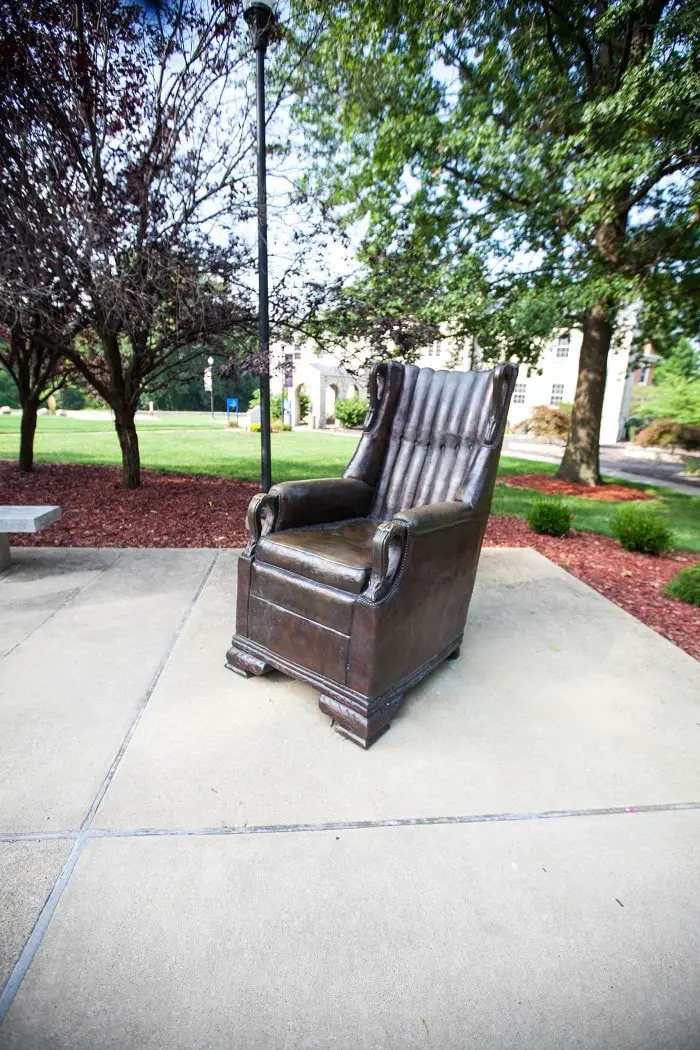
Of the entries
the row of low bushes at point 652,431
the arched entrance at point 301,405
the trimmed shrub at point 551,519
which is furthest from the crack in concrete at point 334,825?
→ the arched entrance at point 301,405

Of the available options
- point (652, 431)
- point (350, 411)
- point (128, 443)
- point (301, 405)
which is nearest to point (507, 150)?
point (128, 443)

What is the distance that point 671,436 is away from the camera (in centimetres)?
1870

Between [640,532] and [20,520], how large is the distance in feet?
18.4

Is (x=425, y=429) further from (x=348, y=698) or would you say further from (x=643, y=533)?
(x=643, y=533)

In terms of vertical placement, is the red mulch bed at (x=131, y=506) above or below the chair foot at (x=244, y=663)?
→ above

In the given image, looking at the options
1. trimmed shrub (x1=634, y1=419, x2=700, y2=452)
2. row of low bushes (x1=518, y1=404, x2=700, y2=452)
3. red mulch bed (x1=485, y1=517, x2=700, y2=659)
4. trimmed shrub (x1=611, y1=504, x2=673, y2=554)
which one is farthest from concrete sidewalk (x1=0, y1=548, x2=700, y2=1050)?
trimmed shrub (x1=634, y1=419, x2=700, y2=452)

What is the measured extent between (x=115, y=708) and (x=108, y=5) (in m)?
6.15

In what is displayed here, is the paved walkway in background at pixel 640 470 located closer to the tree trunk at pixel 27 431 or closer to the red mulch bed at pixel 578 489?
the red mulch bed at pixel 578 489

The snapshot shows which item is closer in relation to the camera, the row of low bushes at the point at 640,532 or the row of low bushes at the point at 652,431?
the row of low bushes at the point at 640,532

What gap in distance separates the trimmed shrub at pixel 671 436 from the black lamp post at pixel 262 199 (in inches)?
693

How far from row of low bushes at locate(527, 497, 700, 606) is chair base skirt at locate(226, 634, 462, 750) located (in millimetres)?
2695

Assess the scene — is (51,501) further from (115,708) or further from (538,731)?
(538,731)

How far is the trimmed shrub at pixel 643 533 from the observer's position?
5121 millimetres

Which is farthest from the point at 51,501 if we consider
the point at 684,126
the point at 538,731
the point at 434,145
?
the point at 684,126
